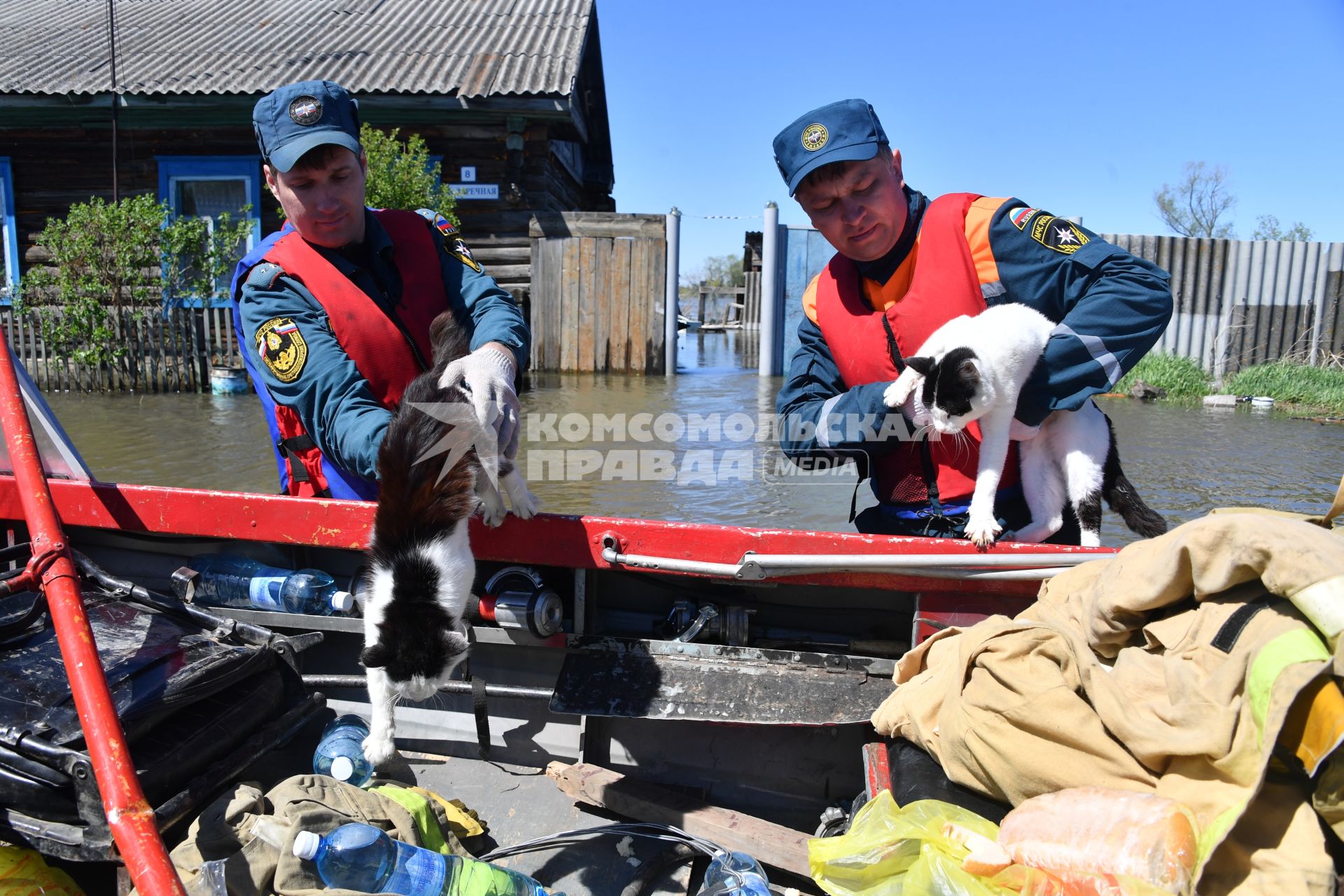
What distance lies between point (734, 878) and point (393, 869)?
2.66 feet

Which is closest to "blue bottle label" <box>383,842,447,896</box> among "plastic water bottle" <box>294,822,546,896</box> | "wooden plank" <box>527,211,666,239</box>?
"plastic water bottle" <box>294,822,546,896</box>

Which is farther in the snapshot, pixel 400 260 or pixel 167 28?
pixel 167 28

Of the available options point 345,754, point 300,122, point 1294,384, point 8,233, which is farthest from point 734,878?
point 8,233

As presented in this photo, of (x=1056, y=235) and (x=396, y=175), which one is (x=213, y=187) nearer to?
Result: (x=396, y=175)

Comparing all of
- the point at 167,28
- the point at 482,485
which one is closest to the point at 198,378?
the point at 167,28

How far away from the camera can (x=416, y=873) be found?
76.8 inches

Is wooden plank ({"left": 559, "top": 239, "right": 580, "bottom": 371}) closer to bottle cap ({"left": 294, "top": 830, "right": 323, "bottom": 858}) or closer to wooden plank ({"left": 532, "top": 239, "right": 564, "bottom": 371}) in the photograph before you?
wooden plank ({"left": 532, "top": 239, "right": 564, "bottom": 371})

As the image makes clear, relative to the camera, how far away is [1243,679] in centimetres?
147

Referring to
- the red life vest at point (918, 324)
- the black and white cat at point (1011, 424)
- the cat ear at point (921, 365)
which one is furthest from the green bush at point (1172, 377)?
the cat ear at point (921, 365)

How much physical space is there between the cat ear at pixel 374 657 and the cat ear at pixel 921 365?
1.61m

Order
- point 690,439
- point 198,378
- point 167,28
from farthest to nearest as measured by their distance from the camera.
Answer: point 167,28
point 198,378
point 690,439

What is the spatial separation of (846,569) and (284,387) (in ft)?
5.54

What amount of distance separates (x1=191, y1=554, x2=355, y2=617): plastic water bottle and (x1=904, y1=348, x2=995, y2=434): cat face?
1962mm

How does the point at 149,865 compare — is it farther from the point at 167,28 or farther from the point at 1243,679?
the point at 167,28
